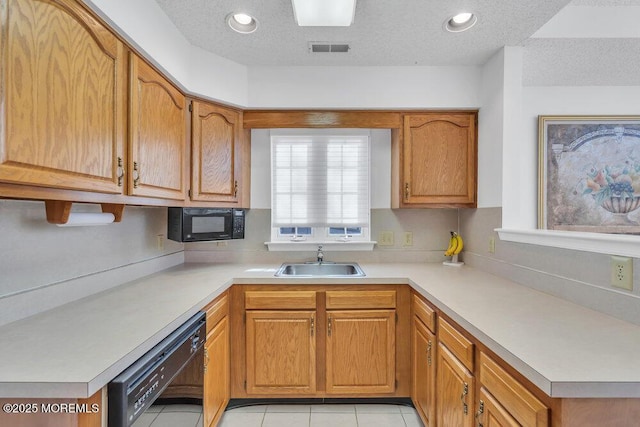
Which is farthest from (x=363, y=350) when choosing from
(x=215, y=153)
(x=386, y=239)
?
(x=215, y=153)

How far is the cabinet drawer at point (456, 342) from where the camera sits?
121 cm

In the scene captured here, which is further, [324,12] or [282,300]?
[282,300]

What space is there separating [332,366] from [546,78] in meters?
2.52

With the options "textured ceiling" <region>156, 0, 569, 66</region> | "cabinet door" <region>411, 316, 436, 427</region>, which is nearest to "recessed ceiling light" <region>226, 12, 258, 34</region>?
"textured ceiling" <region>156, 0, 569, 66</region>

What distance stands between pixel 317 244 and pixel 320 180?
1.72 feet

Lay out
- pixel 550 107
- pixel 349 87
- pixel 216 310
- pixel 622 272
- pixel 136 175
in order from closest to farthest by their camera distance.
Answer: pixel 622 272, pixel 136 175, pixel 216 310, pixel 349 87, pixel 550 107

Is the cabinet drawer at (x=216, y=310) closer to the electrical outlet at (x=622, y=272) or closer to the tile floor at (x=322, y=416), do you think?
the tile floor at (x=322, y=416)

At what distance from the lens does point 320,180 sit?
2.57m

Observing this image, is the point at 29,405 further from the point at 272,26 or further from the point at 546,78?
the point at 546,78

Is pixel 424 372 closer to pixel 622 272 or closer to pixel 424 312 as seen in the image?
pixel 424 312

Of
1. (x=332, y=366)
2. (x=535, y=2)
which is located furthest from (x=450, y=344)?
(x=535, y=2)

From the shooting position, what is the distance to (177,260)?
240 cm

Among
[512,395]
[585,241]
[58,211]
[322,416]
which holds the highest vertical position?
[58,211]

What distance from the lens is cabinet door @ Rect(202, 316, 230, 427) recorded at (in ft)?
5.11
